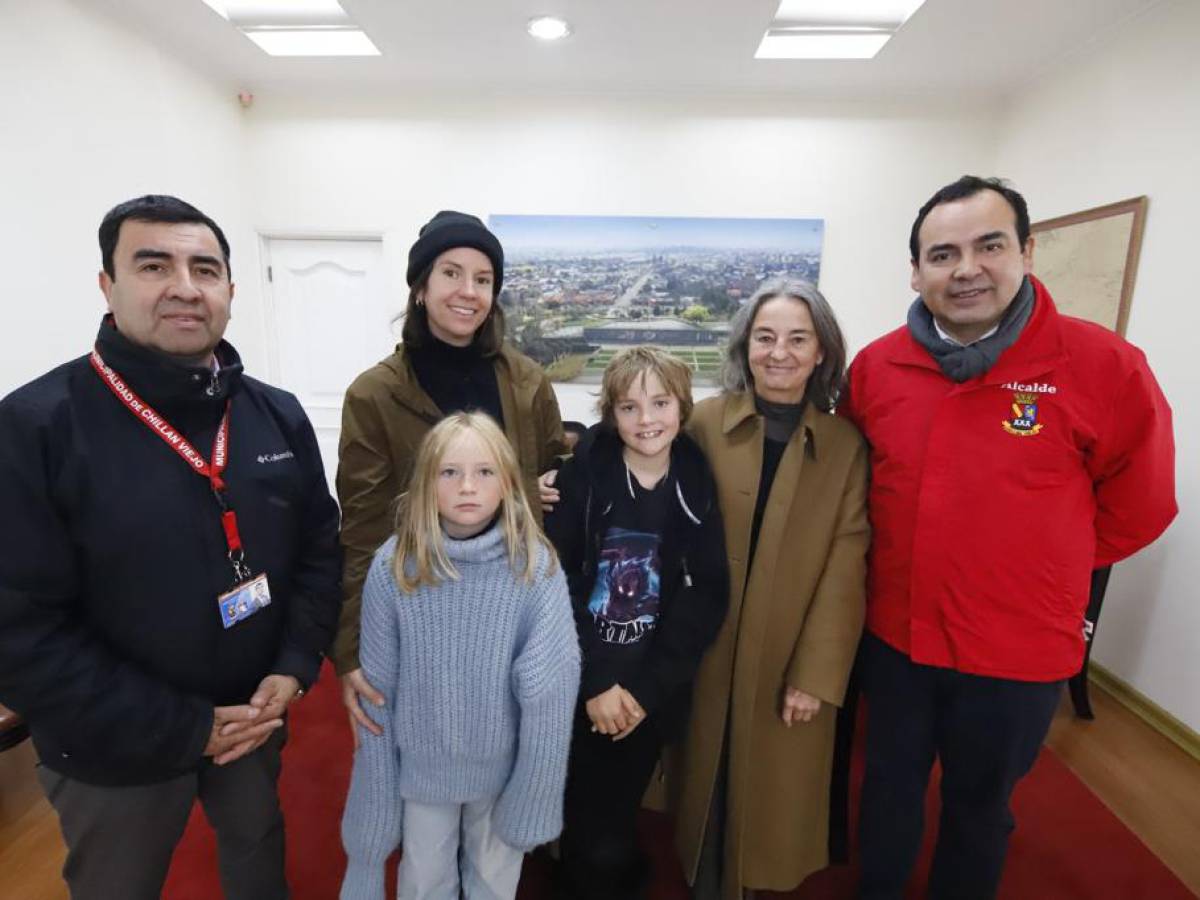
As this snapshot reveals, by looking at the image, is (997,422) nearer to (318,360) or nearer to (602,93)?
(602,93)

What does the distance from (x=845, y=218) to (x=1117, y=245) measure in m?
1.43

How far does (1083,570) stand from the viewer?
1.32 m

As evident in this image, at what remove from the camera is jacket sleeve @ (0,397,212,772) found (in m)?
0.95

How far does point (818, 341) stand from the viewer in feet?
4.50

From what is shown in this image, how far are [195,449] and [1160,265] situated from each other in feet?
12.2

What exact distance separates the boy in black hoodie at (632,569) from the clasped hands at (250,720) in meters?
0.67

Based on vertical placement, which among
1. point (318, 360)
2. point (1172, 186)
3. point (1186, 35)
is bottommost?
point (318, 360)

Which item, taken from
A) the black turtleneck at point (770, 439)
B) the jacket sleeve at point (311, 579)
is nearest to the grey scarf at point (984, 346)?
the black turtleneck at point (770, 439)

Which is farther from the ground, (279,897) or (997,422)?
(997,422)

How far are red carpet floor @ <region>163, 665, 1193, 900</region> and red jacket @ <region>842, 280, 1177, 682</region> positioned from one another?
→ 98 cm

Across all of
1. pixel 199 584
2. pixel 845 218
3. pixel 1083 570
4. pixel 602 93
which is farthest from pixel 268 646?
pixel 845 218

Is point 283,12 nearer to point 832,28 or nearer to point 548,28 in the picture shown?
point 548,28

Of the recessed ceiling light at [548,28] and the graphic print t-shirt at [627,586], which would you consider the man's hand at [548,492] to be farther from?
the recessed ceiling light at [548,28]

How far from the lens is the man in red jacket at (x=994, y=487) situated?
49.4 inches
